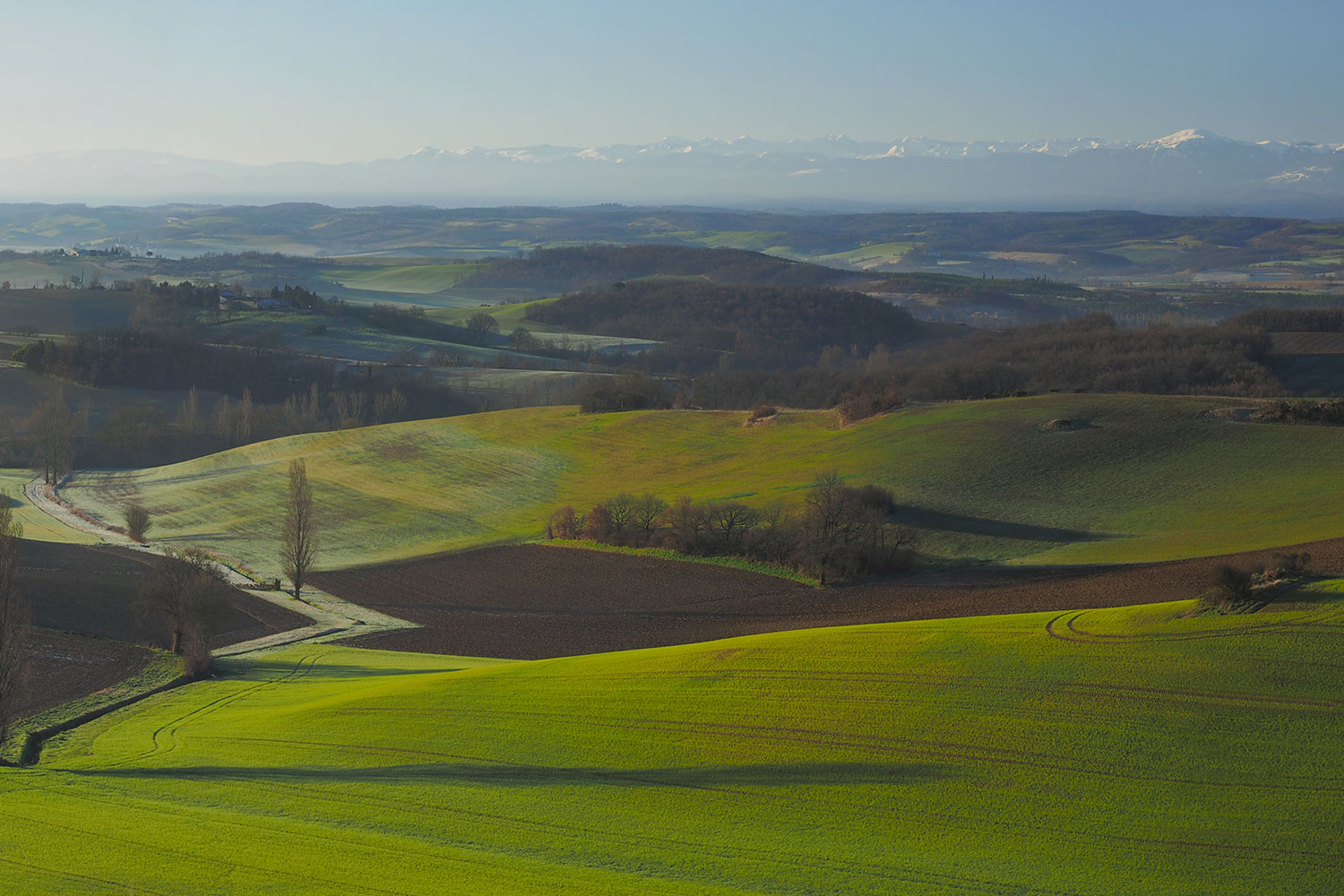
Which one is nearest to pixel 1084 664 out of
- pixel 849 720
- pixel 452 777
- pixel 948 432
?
pixel 849 720

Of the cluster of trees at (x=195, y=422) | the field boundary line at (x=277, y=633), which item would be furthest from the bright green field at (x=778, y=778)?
the cluster of trees at (x=195, y=422)

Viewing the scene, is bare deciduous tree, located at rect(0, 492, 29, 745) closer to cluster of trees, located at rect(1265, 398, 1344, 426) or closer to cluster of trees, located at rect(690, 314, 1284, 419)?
cluster of trees, located at rect(690, 314, 1284, 419)

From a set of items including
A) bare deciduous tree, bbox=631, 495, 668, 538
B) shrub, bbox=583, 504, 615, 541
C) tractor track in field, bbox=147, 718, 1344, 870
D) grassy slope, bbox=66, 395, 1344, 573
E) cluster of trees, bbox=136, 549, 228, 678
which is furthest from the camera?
shrub, bbox=583, 504, 615, 541

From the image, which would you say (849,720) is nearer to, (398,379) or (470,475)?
(470,475)

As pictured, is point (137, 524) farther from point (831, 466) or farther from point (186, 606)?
point (831, 466)

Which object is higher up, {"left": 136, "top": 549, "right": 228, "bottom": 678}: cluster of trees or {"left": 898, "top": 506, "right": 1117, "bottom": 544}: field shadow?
{"left": 898, "top": 506, "right": 1117, "bottom": 544}: field shadow

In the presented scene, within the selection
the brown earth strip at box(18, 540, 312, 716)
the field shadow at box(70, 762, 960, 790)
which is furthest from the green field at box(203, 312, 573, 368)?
the field shadow at box(70, 762, 960, 790)
